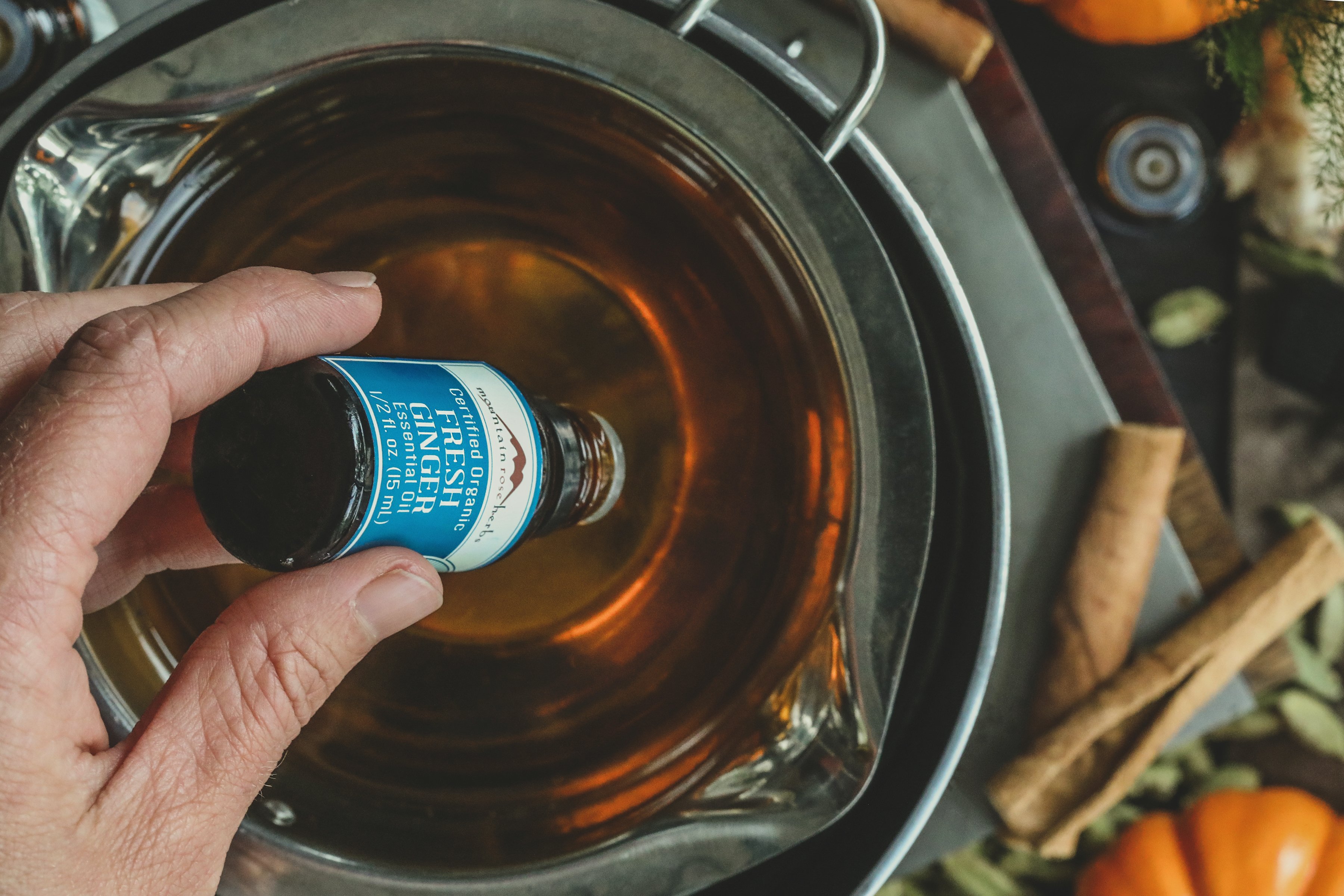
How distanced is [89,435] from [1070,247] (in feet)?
2.04

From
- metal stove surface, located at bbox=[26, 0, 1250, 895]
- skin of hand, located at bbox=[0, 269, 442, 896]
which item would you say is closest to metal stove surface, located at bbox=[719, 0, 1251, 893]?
metal stove surface, located at bbox=[26, 0, 1250, 895]

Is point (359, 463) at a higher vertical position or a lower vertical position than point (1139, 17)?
lower

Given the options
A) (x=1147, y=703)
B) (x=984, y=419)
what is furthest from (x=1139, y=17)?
(x=1147, y=703)

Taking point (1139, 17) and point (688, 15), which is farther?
point (1139, 17)

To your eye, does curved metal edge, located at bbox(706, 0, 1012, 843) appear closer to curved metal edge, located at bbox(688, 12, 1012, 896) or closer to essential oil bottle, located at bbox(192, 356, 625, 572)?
curved metal edge, located at bbox(688, 12, 1012, 896)

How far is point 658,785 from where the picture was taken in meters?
0.56

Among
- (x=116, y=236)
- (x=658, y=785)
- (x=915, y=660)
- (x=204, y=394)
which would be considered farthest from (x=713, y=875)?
(x=116, y=236)

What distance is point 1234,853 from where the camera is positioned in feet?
2.38

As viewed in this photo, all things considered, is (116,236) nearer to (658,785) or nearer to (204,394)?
(204,394)

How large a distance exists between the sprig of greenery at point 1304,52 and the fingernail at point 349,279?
1.98 feet

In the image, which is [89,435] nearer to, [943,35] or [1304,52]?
[943,35]

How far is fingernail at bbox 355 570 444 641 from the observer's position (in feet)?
1.29

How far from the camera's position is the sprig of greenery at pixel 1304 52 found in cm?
64

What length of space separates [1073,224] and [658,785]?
1.59 ft
